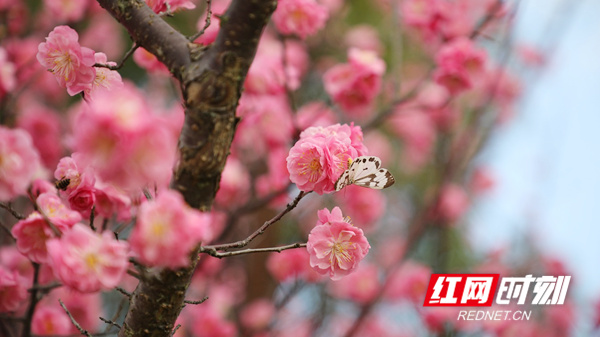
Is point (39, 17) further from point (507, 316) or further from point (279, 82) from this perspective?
point (507, 316)

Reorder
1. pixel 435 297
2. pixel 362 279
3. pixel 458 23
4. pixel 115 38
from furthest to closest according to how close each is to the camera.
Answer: pixel 115 38 < pixel 362 279 < pixel 458 23 < pixel 435 297

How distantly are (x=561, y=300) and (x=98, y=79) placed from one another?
1.23 m

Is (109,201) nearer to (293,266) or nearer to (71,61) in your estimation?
(71,61)

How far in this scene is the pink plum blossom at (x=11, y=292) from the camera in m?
0.82

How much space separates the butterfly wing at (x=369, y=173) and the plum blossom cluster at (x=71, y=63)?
332 mm

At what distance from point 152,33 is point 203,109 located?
0.13m

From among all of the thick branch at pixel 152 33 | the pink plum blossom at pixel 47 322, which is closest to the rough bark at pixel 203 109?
the thick branch at pixel 152 33

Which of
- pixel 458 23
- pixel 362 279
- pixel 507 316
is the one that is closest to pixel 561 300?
pixel 507 316

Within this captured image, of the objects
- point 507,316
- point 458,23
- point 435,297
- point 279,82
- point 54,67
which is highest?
point 458,23

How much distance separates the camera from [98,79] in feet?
2.26

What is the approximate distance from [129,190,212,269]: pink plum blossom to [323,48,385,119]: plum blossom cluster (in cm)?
89

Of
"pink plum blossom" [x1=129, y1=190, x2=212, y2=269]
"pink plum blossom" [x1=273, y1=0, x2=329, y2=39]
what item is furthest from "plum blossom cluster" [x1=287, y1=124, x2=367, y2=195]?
"pink plum blossom" [x1=273, y1=0, x2=329, y2=39]

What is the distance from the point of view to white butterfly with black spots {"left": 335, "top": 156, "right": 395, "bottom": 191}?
65cm

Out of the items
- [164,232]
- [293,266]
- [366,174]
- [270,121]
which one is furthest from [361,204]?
[164,232]
